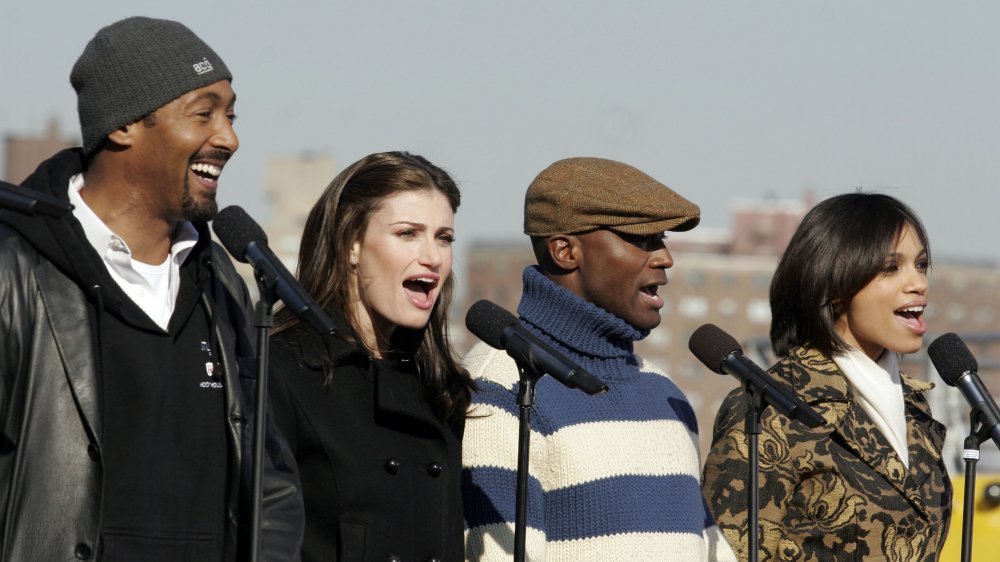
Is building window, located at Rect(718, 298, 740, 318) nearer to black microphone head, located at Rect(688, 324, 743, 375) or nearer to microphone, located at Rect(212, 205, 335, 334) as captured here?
black microphone head, located at Rect(688, 324, 743, 375)

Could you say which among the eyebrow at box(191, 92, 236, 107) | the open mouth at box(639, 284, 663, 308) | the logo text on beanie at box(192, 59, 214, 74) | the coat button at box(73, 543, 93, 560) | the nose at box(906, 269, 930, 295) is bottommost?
the coat button at box(73, 543, 93, 560)

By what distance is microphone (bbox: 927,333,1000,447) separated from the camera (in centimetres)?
470

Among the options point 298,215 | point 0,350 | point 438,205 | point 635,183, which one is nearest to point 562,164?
point 635,183

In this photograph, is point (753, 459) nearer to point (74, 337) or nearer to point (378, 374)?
point (378, 374)

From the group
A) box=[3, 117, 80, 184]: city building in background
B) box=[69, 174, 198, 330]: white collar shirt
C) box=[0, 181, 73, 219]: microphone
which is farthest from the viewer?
box=[3, 117, 80, 184]: city building in background

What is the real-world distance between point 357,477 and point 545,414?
0.66 metres

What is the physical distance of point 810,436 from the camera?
17.0ft

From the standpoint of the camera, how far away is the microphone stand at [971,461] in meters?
4.57

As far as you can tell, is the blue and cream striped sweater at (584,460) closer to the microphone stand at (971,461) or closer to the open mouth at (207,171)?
the microphone stand at (971,461)

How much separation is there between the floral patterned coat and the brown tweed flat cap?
75cm

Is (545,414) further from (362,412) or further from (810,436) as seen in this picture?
(810,436)

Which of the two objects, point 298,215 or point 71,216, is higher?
point 298,215

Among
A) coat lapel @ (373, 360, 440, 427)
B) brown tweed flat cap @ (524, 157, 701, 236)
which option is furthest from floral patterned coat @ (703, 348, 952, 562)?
coat lapel @ (373, 360, 440, 427)

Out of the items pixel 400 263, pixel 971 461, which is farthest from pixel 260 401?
pixel 971 461
